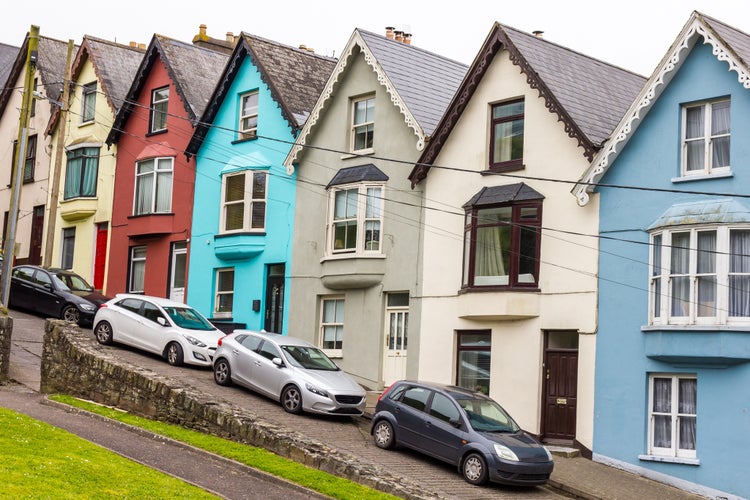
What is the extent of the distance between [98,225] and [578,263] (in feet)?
69.7

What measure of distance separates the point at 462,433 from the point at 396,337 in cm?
855

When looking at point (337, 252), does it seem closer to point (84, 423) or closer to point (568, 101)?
point (568, 101)

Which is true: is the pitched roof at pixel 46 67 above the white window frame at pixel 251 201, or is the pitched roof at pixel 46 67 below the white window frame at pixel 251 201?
above

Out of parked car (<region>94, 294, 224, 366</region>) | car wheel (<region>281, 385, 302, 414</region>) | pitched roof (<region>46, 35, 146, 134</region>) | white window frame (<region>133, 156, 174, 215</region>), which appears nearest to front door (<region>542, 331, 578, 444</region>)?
car wheel (<region>281, 385, 302, 414</region>)

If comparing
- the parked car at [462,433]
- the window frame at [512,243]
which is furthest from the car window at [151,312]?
the parked car at [462,433]

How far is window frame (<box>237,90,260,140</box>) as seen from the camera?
112 ft

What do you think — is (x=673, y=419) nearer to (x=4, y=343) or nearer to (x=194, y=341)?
(x=194, y=341)

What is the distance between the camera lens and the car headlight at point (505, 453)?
2002 centimetres

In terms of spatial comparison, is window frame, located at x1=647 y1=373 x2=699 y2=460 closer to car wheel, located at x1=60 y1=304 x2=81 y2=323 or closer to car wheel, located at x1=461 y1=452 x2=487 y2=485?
car wheel, located at x1=461 y1=452 x2=487 y2=485

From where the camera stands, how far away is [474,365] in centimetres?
2698

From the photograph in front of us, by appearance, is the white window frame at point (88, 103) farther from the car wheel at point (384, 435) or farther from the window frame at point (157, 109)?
the car wheel at point (384, 435)

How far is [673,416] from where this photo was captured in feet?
74.8

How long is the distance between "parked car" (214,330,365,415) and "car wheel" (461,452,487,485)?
4.42 metres

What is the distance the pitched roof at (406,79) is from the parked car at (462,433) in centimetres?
864
